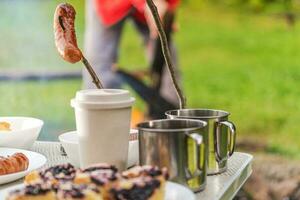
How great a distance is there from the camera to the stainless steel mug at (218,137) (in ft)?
3.74

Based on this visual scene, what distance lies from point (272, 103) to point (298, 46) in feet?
1.08

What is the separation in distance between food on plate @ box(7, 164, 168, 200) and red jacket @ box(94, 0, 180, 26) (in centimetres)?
222

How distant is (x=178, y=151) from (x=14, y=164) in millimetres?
342

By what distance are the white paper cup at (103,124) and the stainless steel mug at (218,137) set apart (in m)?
0.12

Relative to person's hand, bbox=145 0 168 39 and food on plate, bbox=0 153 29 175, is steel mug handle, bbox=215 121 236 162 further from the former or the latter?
person's hand, bbox=145 0 168 39

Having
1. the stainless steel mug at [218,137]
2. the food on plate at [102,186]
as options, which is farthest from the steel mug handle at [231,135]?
the food on plate at [102,186]

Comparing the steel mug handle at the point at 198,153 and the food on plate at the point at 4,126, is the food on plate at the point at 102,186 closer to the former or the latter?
the steel mug handle at the point at 198,153

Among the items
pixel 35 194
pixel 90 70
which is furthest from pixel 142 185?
pixel 90 70

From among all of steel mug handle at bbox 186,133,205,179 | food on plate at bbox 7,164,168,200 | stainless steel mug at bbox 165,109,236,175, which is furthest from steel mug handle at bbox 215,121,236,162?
food on plate at bbox 7,164,168,200

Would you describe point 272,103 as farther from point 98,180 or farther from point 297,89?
point 98,180

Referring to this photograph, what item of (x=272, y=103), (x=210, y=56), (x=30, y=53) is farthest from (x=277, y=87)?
(x=30, y=53)

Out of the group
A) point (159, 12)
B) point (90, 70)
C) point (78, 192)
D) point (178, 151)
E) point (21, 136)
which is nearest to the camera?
point (78, 192)

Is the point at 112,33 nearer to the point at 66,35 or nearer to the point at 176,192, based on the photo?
the point at 66,35

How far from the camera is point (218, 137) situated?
1152 mm
